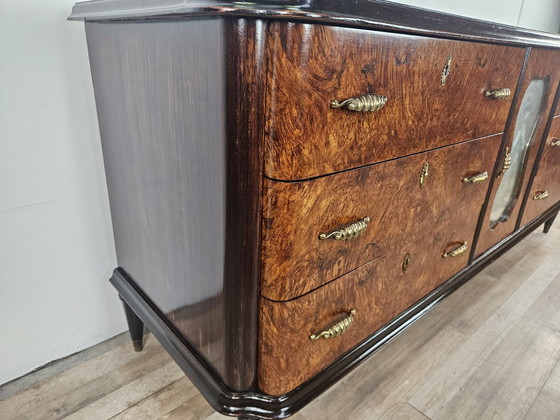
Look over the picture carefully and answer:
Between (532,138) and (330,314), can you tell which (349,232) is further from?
(532,138)

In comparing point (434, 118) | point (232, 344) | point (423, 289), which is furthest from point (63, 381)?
point (434, 118)

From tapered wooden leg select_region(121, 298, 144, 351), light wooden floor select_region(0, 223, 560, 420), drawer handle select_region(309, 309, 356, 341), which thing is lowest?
light wooden floor select_region(0, 223, 560, 420)

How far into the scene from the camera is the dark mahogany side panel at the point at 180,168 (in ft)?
1.53

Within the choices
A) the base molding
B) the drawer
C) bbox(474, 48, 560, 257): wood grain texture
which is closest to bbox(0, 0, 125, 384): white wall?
the base molding

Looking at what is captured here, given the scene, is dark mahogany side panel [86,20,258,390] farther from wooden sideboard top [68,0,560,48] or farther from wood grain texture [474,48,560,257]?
wood grain texture [474,48,560,257]

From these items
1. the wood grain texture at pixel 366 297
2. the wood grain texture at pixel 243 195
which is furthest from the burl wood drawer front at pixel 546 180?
the wood grain texture at pixel 243 195

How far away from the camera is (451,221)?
809 mm

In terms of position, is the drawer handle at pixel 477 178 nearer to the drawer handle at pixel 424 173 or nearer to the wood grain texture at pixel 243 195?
the drawer handle at pixel 424 173

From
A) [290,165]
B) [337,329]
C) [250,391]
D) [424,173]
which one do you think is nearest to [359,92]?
[290,165]

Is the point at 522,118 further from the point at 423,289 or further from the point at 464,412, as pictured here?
the point at 464,412

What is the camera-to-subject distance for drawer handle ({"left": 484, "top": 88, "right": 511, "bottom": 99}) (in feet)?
2.34

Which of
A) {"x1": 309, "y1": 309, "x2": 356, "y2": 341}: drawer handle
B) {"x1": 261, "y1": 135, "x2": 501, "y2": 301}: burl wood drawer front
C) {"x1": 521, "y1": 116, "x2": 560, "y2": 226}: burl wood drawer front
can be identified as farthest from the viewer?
{"x1": 521, "y1": 116, "x2": 560, "y2": 226}: burl wood drawer front

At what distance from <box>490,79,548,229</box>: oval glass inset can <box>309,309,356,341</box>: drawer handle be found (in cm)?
56

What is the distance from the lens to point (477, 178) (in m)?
0.80
